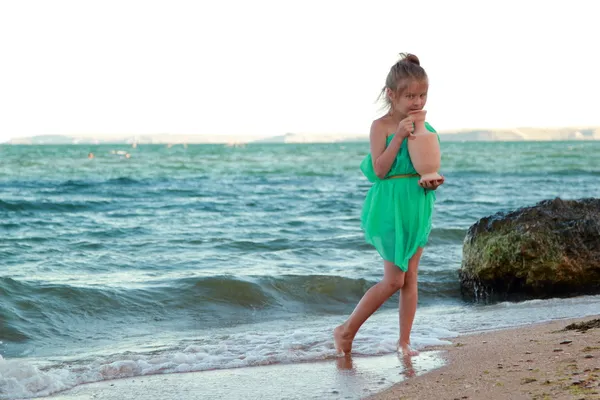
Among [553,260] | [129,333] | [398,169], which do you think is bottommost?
[129,333]

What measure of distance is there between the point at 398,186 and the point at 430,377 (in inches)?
40.5

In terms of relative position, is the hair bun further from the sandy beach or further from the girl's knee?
the sandy beach

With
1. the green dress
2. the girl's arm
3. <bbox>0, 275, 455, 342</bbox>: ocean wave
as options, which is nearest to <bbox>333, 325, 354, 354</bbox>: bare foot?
the green dress

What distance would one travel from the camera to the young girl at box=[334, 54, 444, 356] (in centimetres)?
384

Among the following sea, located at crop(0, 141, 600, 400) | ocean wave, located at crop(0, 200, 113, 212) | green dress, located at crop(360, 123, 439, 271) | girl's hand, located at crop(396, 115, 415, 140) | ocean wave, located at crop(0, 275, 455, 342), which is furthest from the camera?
ocean wave, located at crop(0, 200, 113, 212)

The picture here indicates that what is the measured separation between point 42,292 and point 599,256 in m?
4.84

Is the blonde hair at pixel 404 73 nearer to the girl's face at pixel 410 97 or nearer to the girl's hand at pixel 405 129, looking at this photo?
the girl's face at pixel 410 97

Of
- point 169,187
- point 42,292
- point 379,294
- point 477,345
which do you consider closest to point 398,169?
point 379,294

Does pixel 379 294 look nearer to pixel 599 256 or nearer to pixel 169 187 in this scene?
pixel 599 256

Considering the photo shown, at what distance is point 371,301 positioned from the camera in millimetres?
4113

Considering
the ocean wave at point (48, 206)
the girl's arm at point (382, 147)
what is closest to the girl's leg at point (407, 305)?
the girl's arm at point (382, 147)

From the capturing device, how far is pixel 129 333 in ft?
18.7

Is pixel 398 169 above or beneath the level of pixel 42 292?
above

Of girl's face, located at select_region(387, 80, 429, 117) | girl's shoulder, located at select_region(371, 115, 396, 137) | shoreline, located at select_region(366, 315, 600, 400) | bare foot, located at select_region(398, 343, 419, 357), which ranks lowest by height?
bare foot, located at select_region(398, 343, 419, 357)
